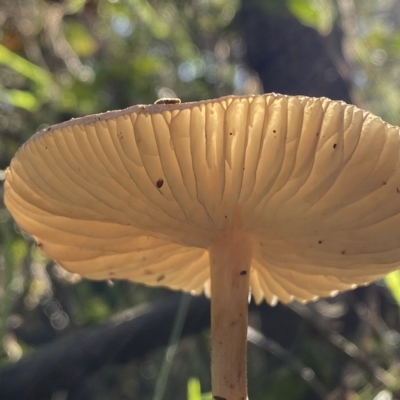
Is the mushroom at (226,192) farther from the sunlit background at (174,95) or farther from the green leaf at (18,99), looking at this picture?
the green leaf at (18,99)

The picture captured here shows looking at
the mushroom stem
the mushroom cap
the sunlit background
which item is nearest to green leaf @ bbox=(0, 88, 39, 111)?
the sunlit background

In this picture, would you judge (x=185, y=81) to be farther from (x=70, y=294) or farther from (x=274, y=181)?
(x=274, y=181)

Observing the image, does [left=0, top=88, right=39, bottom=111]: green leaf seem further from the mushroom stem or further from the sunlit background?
the mushroom stem

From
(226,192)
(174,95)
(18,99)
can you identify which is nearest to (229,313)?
(226,192)

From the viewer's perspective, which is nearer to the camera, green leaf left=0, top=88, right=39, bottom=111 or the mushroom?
the mushroom

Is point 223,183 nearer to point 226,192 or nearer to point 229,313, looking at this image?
point 226,192

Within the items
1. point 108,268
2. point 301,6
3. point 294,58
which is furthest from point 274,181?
point 294,58
